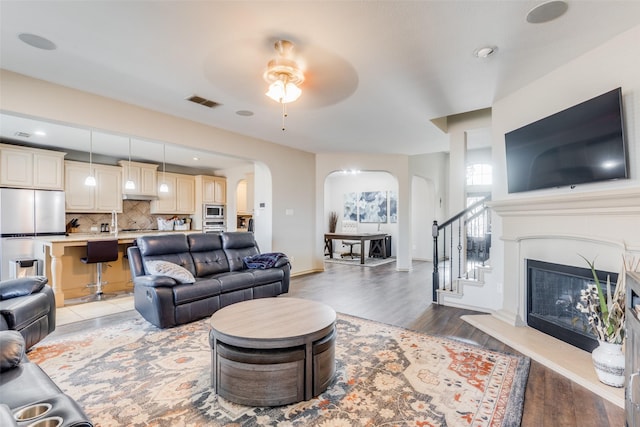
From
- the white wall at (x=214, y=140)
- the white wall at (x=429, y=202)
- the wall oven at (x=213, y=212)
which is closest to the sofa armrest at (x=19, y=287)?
the white wall at (x=214, y=140)

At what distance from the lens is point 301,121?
14.6ft

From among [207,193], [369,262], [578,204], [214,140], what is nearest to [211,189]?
[207,193]

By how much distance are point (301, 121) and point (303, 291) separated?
2.63 metres

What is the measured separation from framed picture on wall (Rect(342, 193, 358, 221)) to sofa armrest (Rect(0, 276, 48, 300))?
25.7ft

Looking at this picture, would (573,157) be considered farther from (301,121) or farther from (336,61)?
(301,121)

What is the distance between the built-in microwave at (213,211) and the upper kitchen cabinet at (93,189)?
1.97 meters

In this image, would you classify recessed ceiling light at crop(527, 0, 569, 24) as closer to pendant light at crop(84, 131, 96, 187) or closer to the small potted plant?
the small potted plant

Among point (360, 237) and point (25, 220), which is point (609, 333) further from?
point (25, 220)

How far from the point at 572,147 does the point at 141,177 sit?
763 centimetres

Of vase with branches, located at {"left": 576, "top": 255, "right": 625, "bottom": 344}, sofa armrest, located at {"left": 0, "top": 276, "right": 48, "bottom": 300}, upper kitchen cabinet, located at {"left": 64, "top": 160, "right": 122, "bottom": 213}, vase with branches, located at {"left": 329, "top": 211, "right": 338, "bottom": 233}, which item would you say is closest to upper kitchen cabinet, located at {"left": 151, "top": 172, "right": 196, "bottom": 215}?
upper kitchen cabinet, located at {"left": 64, "top": 160, "right": 122, "bottom": 213}

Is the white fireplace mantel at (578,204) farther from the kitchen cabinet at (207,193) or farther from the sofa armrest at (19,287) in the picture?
the kitchen cabinet at (207,193)

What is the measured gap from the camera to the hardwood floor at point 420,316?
1.83 m

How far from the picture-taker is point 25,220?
521cm

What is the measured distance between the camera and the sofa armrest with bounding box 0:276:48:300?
2561 millimetres
